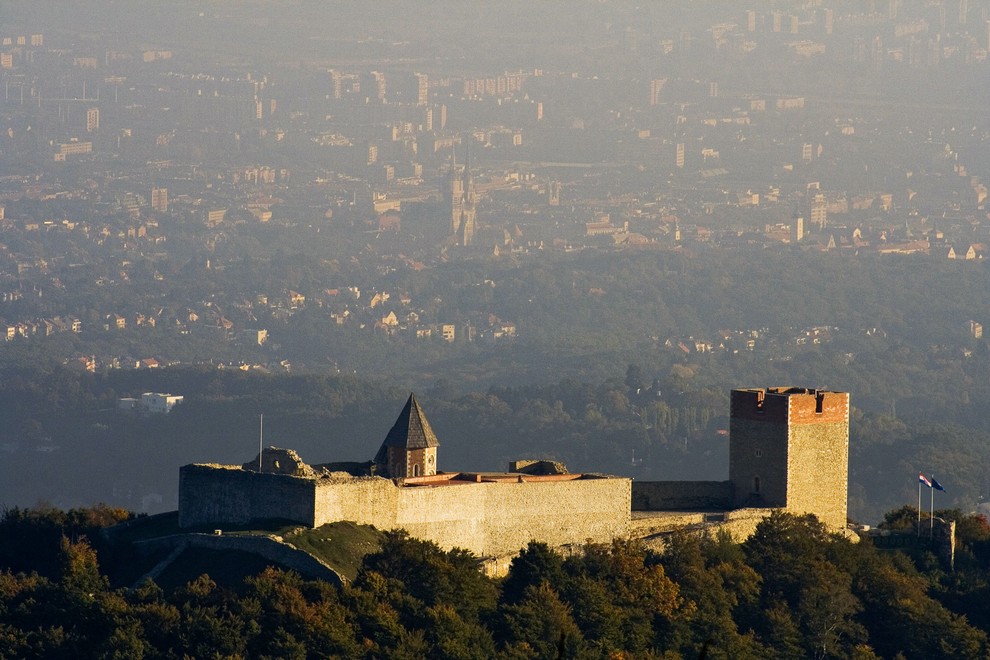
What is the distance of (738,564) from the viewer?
43844mm

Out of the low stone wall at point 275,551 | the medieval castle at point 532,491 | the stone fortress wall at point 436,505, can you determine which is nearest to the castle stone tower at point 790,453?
the medieval castle at point 532,491

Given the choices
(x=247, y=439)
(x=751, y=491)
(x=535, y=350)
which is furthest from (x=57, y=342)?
(x=751, y=491)

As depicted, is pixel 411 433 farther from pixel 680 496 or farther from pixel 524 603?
pixel 680 496

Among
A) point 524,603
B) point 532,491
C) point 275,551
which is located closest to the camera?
point 275,551

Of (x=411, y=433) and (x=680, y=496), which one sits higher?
(x=411, y=433)

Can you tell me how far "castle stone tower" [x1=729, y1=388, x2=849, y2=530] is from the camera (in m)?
46.9

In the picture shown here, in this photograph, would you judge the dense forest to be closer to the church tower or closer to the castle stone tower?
the castle stone tower

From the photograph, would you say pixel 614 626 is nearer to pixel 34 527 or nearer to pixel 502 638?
pixel 502 638

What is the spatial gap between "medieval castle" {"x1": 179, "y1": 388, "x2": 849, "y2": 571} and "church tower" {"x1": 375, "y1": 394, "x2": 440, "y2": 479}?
17mm

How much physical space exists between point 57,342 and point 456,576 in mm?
151248

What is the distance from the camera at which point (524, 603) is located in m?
39.7

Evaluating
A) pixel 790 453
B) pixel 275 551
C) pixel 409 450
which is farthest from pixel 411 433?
pixel 790 453

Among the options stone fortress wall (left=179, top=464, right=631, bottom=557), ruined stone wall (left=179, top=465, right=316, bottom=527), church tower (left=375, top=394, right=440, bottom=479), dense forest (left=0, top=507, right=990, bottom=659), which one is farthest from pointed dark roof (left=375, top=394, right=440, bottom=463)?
ruined stone wall (left=179, top=465, right=316, bottom=527)

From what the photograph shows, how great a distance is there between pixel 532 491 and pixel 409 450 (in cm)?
262
